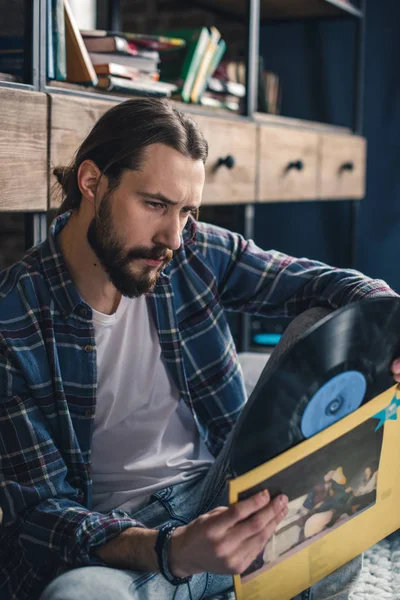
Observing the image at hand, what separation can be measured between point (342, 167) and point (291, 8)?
0.63 meters

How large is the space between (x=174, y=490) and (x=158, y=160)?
51cm

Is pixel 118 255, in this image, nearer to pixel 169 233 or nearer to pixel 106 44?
pixel 169 233

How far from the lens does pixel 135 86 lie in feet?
5.64

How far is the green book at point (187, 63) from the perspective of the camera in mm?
2025

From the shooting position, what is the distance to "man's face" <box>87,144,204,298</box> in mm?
1170

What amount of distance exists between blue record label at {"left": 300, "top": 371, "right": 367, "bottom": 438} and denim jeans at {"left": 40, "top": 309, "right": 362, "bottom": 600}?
119 millimetres

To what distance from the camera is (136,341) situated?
129 cm

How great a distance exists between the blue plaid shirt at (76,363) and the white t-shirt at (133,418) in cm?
3

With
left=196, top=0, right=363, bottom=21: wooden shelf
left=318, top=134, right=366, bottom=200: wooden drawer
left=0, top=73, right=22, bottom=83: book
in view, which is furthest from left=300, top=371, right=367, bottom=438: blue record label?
left=196, top=0, right=363, bottom=21: wooden shelf

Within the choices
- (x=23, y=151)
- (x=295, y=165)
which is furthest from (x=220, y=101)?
(x=23, y=151)

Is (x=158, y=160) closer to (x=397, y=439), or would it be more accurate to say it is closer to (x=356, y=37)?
(x=397, y=439)

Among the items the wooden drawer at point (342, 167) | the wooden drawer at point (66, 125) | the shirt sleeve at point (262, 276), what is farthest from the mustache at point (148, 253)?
the wooden drawer at point (342, 167)

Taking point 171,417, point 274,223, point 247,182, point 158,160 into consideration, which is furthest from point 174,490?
point 274,223

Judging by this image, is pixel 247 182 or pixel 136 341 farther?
pixel 247 182
